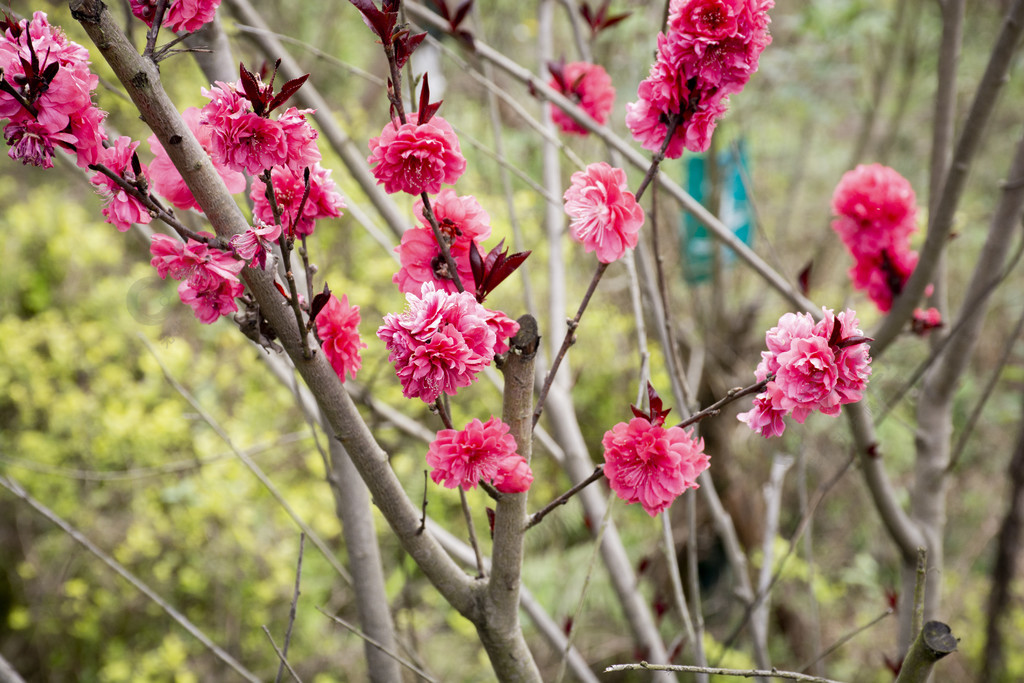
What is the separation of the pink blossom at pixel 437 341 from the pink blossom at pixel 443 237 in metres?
0.08

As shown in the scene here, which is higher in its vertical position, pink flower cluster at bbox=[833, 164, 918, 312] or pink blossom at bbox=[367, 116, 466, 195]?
pink flower cluster at bbox=[833, 164, 918, 312]

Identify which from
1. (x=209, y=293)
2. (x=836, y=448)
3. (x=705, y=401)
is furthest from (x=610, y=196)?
(x=836, y=448)

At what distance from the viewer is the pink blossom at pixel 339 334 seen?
32.3 inches

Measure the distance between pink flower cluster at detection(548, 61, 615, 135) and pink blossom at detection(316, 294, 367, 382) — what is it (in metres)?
0.78

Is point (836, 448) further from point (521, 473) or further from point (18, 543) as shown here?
point (18, 543)

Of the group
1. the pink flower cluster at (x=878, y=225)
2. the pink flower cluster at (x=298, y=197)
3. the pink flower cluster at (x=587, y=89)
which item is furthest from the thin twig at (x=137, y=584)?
the pink flower cluster at (x=878, y=225)

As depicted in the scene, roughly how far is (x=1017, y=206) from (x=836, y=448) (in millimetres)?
2880

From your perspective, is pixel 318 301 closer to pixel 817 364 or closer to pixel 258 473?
pixel 817 364

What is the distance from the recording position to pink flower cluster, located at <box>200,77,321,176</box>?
0.62 meters

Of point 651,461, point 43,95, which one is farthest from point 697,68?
point 43,95

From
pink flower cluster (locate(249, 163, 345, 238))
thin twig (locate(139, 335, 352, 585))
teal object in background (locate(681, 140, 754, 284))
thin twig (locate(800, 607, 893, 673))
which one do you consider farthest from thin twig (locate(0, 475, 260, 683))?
teal object in background (locate(681, 140, 754, 284))

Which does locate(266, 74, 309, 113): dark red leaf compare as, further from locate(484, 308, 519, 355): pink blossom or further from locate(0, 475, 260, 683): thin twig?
locate(0, 475, 260, 683): thin twig

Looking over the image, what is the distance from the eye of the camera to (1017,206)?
1.27 m

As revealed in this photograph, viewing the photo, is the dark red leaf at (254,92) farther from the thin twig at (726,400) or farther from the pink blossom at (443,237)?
the thin twig at (726,400)
